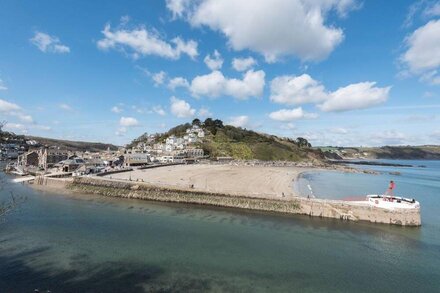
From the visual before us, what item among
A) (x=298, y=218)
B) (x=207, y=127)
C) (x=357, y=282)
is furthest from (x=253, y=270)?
(x=207, y=127)

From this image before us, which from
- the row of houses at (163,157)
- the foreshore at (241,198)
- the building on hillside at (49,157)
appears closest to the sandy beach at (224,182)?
the foreshore at (241,198)

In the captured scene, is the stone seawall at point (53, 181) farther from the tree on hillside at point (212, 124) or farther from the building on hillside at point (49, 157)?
the tree on hillside at point (212, 124)

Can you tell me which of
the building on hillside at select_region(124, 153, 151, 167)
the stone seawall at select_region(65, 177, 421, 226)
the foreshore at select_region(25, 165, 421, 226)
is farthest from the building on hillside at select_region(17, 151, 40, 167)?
the stone seawall at select_region(65, 177, 421, 226)

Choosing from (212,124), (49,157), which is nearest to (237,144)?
(212,124)

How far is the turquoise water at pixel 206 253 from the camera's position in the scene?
15938 mm

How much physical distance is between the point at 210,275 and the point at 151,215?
15.8m

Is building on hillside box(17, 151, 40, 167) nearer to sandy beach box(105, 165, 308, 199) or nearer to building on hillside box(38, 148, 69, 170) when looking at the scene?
building on hillside box(38, 148, 69, 170)

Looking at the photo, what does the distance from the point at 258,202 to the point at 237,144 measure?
9696 cm

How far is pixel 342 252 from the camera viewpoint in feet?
71.8

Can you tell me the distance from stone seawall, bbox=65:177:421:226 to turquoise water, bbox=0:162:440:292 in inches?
58.7

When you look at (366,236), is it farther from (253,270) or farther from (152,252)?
(152,252)

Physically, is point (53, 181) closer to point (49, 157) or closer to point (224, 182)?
point (224, 182)

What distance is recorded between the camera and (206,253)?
66.7ft

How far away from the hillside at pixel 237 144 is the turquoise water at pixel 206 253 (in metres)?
88.8
